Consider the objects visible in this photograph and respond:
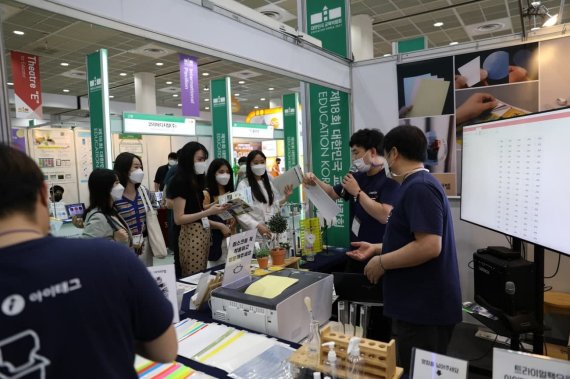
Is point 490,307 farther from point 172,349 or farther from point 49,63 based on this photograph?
point 49,63

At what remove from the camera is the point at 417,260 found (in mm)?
1631

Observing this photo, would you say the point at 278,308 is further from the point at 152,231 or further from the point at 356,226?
the point at 152,231

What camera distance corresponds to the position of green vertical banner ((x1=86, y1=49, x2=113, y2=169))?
15.1 feet

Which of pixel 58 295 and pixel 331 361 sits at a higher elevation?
pixel 58 295

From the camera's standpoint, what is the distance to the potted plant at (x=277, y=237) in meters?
2.48

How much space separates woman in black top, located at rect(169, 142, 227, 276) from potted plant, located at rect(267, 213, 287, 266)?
1.31 feet

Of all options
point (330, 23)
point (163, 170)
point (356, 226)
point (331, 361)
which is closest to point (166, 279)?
point (331, 361)

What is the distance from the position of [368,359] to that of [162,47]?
15.0 ft

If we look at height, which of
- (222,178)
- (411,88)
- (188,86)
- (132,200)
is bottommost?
(132,200)

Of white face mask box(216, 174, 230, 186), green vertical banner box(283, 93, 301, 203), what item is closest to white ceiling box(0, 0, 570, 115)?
green vertical banner box(283, 93, 301, 203)

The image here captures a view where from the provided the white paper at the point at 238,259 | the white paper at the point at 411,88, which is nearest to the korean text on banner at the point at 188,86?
the white paper at the point at 411,88

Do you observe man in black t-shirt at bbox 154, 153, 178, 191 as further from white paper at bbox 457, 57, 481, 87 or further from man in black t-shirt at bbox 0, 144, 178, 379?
man in black t-shirt at bbox 0, 144, 178, 379

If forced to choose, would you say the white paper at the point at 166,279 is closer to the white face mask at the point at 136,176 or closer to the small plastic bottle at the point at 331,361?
the small plastic bottle at the point at 331,361

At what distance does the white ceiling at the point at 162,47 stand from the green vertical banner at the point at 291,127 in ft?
4.10
